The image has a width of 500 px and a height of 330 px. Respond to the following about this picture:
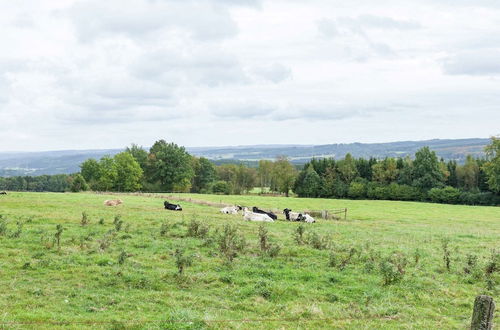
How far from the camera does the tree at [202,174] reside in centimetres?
11464

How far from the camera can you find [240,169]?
431 ft

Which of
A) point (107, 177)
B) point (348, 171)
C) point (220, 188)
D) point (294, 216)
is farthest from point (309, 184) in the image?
point (294, 216)

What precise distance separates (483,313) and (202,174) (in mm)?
110110

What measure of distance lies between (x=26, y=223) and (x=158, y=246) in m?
8.56

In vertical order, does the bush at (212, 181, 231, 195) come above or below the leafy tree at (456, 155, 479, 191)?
below

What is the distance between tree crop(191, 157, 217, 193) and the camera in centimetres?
11464

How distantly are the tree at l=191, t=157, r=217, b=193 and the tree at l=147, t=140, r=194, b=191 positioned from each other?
62.7ft

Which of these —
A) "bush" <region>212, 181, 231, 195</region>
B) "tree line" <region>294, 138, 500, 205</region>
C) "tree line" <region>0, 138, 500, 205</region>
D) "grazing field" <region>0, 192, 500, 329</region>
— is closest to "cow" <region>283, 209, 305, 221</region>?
"grazing field" <region>0, 192, 500, 329</region>

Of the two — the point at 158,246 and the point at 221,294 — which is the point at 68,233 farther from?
the point at 221,294

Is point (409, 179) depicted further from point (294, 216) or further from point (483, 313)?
point (483, 313)

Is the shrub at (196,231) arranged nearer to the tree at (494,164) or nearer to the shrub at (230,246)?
the shrub at (230,246)

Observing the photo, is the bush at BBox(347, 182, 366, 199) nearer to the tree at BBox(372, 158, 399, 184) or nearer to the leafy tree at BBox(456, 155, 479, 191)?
the tree at BBox(372, 158, 399, 184)

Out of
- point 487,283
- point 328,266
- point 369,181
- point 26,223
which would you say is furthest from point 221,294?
point 369,181

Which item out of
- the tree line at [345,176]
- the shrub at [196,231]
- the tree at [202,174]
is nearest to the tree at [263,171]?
the tree at [202,174]
